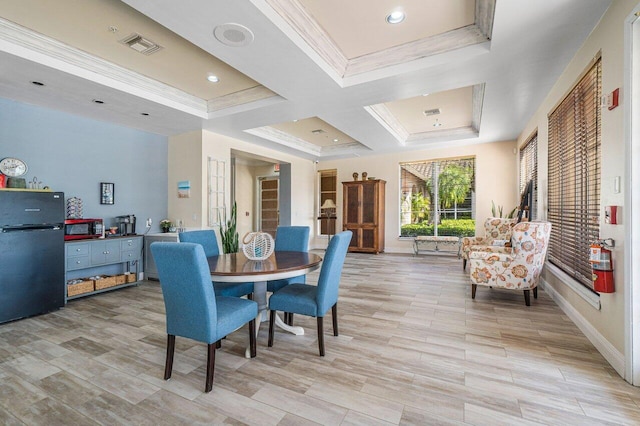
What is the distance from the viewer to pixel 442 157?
7.31 meters

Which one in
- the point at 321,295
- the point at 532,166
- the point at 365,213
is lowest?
the point at 321,295

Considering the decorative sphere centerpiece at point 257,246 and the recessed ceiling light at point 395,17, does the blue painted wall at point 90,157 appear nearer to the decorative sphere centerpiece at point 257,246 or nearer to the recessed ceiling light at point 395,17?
the decorative sphere centerpiece at point 257,246

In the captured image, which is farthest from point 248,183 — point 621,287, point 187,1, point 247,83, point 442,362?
point 621,287

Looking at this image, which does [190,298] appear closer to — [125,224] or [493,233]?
[125,224]

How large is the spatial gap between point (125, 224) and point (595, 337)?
5.94 m

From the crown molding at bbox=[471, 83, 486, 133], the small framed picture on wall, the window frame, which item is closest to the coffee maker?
the small framed picture on wall

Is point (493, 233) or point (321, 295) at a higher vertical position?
point (493, 233)

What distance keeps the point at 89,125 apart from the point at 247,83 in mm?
2614

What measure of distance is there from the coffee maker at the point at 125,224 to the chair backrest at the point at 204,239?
91.8 inches

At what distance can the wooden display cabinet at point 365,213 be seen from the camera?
7773mm

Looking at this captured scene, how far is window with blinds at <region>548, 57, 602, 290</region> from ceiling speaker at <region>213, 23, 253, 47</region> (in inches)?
115

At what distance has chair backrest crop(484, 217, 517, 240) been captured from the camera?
531 cm

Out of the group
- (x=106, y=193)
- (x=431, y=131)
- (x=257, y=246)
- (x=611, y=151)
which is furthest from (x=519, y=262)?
(x=106, y=193)

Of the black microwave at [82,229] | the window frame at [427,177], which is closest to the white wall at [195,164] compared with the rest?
the black microwave at [82,229]
